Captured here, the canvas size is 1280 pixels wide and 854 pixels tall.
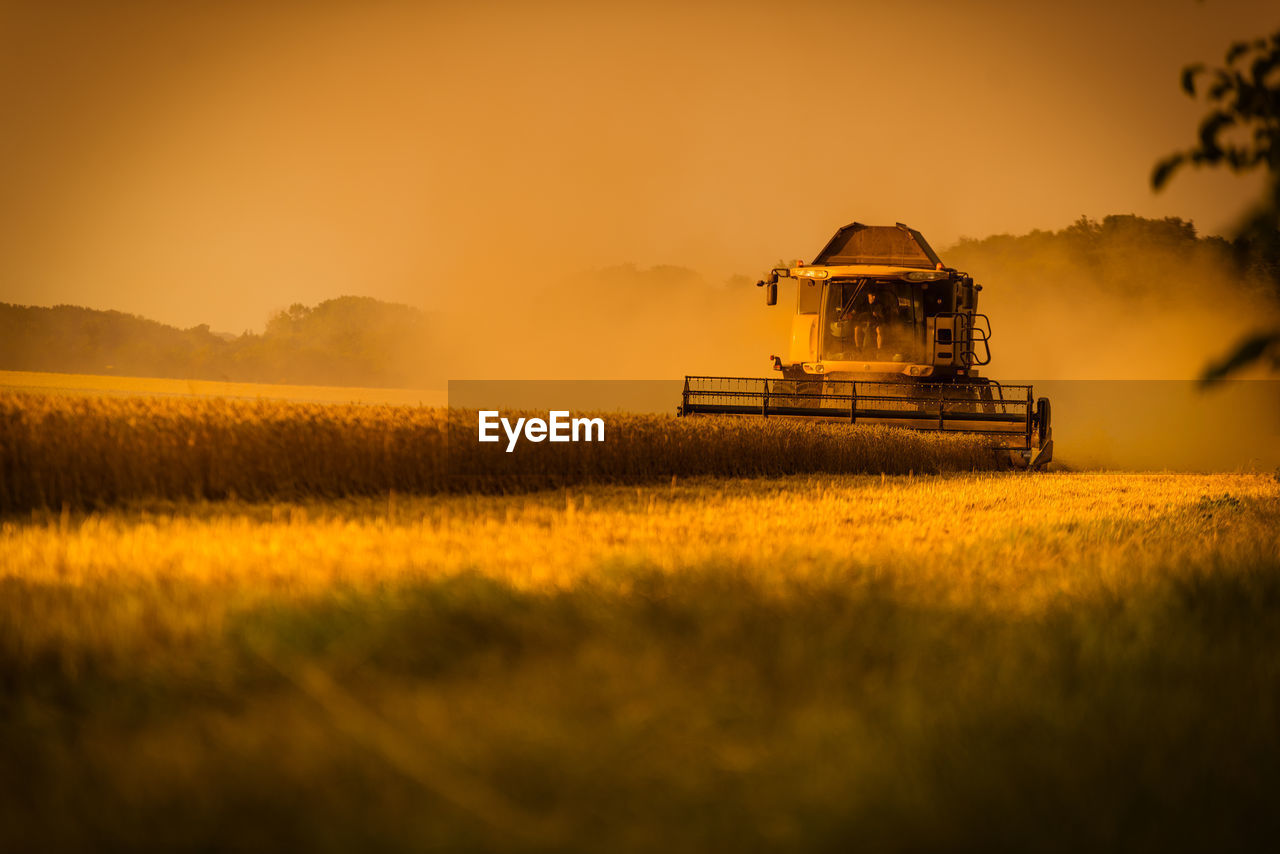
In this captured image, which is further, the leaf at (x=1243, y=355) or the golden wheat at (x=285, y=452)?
the golden wheat at (x=285, y=452)

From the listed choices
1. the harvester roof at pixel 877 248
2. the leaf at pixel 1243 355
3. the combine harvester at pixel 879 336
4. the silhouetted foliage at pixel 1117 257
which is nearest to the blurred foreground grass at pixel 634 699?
the leaf at pixel 1243 355

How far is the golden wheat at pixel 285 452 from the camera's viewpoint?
9766 millimetres

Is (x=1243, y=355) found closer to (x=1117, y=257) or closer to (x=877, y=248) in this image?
(x=877, y=248)

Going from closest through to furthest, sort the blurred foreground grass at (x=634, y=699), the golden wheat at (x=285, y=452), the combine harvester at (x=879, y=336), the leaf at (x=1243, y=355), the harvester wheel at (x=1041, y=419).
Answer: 1. the blurred foreground grass at (x=634, y=699)
2. the leaf at (x=1243, y=355)
3. the golden wheat at (x=285, y=452)
4. the harvester wheel at (x=1041, y=419)
5. the combine harvester at (x=879, y=336)

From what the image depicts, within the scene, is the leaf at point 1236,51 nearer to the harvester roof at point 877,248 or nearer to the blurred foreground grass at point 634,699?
the blurred foreground grass at point 634,699

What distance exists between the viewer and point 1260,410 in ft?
100

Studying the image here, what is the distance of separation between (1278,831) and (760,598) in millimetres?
2397

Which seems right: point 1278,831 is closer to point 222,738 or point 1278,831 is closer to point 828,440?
point 222,738

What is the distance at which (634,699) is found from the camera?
368 centimetres

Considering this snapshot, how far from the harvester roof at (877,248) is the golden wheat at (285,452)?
5998mm

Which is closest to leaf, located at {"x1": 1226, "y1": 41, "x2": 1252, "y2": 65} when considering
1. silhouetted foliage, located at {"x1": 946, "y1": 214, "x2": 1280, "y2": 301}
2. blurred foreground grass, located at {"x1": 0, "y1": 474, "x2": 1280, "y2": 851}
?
blurred foreground grass, located at {"x1": 0, "y1": 474, "x2": 1280, "y2": 851}

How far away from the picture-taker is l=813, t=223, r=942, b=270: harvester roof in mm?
19922

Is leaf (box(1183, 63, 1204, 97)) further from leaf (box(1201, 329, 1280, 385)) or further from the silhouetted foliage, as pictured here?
the silhouetted foliage

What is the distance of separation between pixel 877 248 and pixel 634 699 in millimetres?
17568
